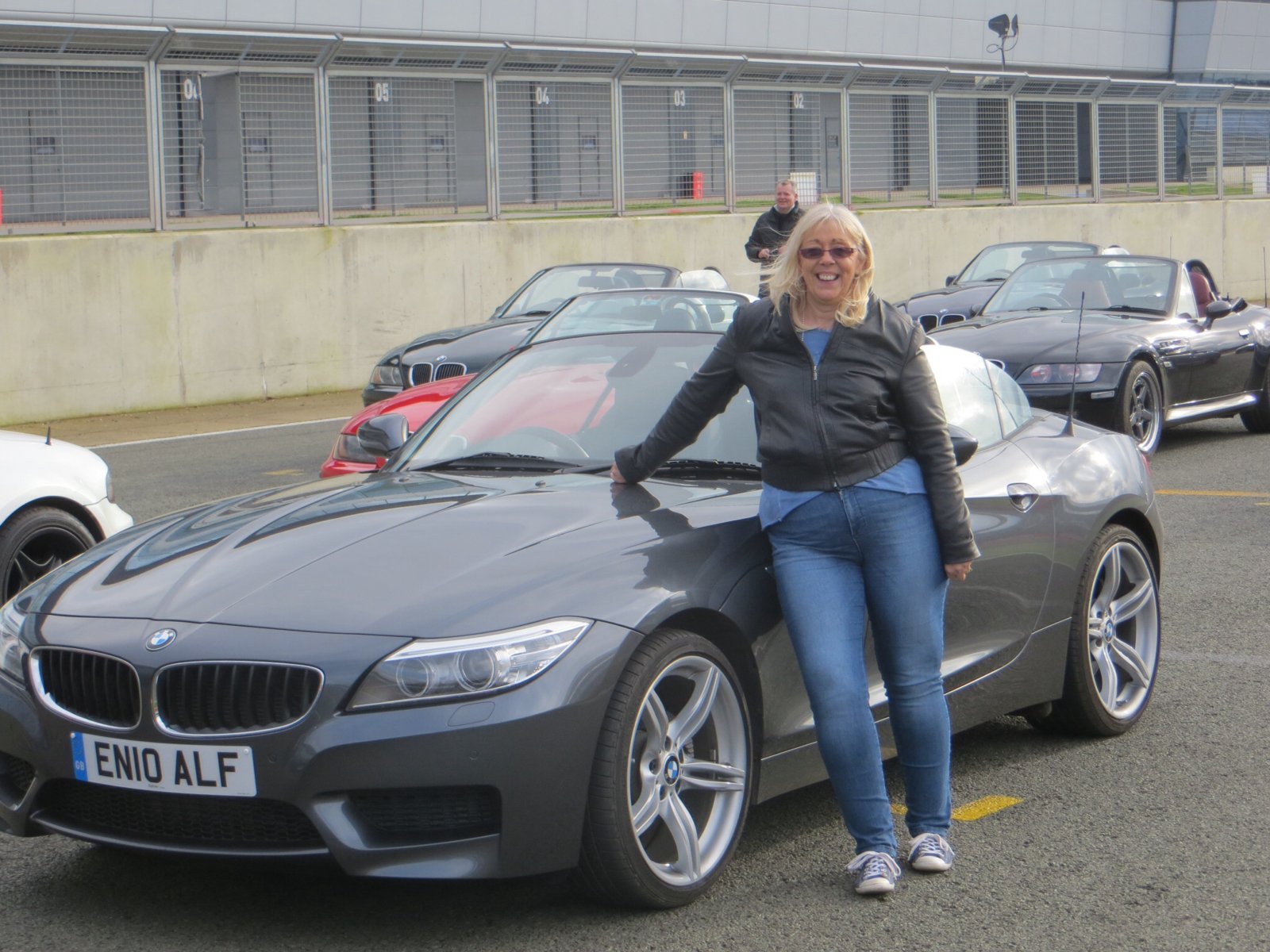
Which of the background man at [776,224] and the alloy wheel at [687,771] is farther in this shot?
the background man at [776,224]

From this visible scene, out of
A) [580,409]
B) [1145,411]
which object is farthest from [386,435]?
[1145,411]

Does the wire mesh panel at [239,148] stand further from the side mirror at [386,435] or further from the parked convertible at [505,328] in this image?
the side mirror at [386,435]

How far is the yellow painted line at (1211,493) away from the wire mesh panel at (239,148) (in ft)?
36.3

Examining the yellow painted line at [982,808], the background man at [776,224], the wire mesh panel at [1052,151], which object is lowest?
the yellow painted line at [982,808]

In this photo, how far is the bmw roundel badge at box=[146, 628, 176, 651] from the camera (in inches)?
151

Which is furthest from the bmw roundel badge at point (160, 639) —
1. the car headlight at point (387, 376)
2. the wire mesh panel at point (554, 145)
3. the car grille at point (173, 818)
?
the wire mesh panel at point (554, 145)

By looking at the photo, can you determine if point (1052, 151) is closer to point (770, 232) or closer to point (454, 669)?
point (770, 232)

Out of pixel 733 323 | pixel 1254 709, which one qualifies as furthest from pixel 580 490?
pixel 1254 709

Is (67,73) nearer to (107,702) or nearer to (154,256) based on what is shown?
(154,256)

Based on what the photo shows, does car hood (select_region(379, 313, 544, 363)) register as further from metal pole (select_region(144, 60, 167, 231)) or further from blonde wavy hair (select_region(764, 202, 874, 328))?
blonde wavy hair (select_region(764, 202, 874, 328))

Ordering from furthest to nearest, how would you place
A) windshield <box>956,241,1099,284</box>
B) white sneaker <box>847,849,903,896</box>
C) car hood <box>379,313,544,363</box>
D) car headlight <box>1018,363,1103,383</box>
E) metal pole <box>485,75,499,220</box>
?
metal pole <box>485,75,499,220</box>, windshield <box>956,241,1099,284</box>, car hood <box>379,313,544,363</box>, car headlight <box>1018,363,1103,383</box>, white sneaker <box>847,849,903,896</box>

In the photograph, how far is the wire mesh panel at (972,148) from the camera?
27.0 metres

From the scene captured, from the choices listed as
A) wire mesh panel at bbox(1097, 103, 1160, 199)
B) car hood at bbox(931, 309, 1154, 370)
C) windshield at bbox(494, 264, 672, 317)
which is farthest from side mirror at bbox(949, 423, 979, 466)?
wire mesh panel at bbox(1097, 103, 1160, 199)

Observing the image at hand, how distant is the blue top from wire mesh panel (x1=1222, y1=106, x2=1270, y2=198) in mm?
29999
